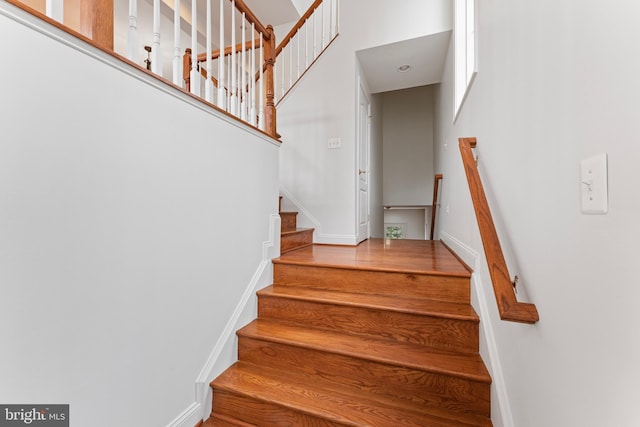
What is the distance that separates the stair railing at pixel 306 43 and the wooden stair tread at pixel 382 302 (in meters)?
2.55

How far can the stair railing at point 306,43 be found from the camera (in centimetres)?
345

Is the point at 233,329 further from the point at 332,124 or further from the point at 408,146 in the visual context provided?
the point at 408,146

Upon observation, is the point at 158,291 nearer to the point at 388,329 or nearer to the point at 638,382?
the point at 388,329

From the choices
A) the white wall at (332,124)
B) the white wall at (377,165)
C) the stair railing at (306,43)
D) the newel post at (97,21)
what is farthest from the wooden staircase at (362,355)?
the white wall at (377,165)

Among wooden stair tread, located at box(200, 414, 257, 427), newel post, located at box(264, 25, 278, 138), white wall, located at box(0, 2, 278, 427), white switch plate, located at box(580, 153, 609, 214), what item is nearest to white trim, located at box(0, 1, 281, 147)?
white wall, located at box(0, 2, 278, 427)

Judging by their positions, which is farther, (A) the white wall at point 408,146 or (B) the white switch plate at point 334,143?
(A) the white wall at point 408,146

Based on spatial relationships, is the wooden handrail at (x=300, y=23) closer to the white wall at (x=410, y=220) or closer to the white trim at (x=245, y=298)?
the white trim at (x=245, y=298)

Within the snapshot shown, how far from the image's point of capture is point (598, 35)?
536 mm

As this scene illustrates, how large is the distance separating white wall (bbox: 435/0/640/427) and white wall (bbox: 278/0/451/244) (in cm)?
214

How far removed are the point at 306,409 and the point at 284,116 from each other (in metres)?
3.17

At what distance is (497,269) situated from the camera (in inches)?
36.7

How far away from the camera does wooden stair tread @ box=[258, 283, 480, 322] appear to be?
1.51 meters

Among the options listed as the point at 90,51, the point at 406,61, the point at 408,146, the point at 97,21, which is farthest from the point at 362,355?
the point at 408,146

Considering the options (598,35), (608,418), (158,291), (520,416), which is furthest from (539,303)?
(158,291)
